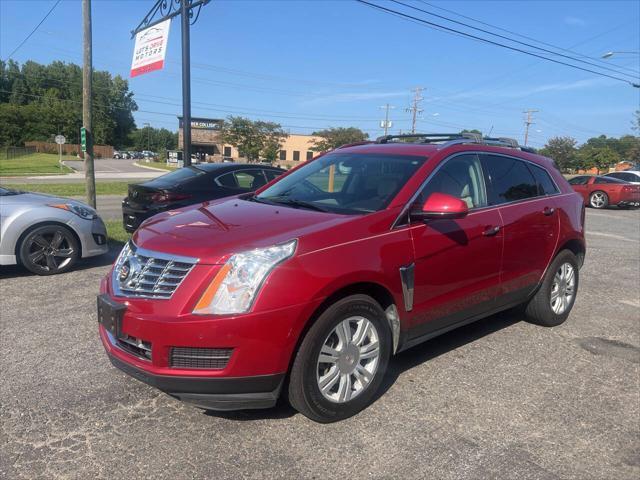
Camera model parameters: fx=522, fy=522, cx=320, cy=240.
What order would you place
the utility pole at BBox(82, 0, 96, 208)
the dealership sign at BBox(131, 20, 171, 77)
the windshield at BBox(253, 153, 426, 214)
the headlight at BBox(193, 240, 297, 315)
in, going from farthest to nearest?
the dealership sign at BBox(131, 20, 171, 77) → the utility pole at BBox(82, 0, 96, 208) → the windshield at BBox(253, 153, 426, 214) → the headlight at BBox(193, 240, 297, 315)

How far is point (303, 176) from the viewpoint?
4.50 metres

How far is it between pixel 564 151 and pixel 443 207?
3293 inches

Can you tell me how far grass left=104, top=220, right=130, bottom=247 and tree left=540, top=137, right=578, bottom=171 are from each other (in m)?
77.4

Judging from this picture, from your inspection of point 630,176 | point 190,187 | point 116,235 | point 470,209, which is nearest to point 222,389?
point 470,209

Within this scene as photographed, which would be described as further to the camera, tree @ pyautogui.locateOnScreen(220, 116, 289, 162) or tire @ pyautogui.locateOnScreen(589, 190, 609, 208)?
tree @ pyautogui.locateOnScreen(220, 116, 289, 162)

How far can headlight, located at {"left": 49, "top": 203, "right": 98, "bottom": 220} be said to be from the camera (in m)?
6.75

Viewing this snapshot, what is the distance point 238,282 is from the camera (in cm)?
279

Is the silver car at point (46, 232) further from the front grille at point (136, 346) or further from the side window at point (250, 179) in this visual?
the front grille at point (136, 346)

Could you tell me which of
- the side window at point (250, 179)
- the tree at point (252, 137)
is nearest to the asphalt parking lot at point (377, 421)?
the side window at point (250, 179)

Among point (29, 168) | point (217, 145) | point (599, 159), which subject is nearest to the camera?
point (29, 168)

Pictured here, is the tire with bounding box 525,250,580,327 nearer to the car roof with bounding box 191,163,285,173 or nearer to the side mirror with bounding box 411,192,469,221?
the side mirror with bounding box 411,192,469,221

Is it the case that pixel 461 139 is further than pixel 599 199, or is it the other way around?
pixel 599 199

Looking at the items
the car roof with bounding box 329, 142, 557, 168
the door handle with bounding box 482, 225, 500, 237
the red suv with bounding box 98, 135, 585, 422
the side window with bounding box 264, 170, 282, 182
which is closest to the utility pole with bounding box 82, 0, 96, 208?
the side window with bounding box 264, 170, 282, 182

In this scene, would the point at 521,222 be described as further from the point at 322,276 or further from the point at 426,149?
the point at 322,276
